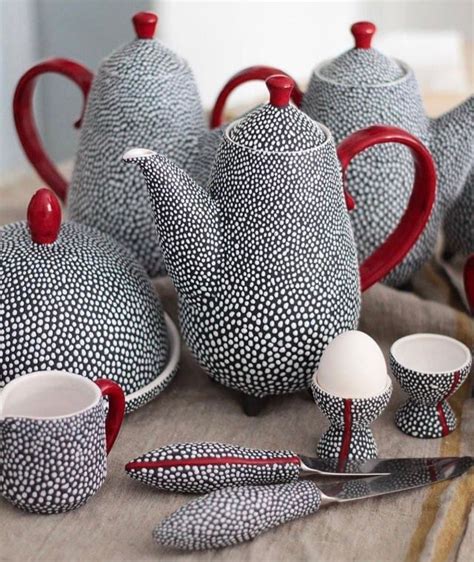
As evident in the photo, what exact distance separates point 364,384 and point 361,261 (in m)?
0.21

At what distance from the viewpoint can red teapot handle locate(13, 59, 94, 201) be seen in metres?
0.87

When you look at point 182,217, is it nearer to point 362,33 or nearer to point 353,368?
point 353,368

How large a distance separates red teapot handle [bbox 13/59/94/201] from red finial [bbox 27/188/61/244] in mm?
230

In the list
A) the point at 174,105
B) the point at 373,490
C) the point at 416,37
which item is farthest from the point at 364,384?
the point at 416,37

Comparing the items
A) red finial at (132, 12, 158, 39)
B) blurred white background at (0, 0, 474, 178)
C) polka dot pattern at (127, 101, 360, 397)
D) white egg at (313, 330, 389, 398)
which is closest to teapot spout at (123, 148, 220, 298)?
polka dot pattern at (127, 101, 360, 397)

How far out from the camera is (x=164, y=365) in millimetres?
721

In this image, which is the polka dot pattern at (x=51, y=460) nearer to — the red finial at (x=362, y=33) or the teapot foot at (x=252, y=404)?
the teapot foot at (x=252, y=404)

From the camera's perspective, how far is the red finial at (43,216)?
2.15 feet

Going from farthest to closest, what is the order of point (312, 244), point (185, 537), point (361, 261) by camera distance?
point (361, 261), point (312, 244), point (185, 537)

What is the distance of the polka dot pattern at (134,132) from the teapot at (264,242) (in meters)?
0.15

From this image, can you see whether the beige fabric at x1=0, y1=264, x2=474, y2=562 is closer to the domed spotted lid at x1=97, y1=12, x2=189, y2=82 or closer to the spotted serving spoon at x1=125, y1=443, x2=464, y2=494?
the spotted serving spoon at x1=125, y1=443, x2=464, y2=494

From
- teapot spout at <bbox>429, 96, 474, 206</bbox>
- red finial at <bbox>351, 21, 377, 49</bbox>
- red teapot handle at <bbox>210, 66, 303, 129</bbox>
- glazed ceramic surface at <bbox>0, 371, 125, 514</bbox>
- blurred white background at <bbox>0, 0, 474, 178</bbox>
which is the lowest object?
blurred white background at <bbox>0, 0, 474, 178</bbox>

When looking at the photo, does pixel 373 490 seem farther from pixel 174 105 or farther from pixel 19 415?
pixel 174 105

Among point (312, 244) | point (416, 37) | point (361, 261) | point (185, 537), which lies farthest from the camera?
point (416, 37)
